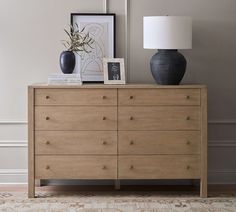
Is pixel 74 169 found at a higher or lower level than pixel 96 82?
lower

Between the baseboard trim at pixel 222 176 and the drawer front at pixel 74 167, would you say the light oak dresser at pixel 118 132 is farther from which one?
the baseboard trim at pixel 222 176

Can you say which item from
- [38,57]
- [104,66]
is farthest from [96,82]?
[38,57]

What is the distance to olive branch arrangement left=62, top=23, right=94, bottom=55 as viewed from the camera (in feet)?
14.8

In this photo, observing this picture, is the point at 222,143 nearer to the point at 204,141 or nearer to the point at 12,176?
the point at 204,141

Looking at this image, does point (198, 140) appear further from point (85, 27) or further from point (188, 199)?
point (85, 27)

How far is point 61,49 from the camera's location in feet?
15.3

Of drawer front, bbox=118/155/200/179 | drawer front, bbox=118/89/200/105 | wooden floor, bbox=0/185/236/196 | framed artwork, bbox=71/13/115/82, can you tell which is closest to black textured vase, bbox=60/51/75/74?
framed artwork, bbox=71/13/115/82

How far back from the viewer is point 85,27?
4.61 metres

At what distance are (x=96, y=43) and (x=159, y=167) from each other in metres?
1.18

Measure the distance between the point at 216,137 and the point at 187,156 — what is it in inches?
23.6

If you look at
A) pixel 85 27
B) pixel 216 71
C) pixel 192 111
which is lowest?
pixel 192 111

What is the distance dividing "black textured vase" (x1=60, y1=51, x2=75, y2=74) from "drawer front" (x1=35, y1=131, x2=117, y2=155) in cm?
54

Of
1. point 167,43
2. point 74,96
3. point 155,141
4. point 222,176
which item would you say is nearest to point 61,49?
point 74,96

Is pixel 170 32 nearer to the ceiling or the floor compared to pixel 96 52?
nearer to the ceiling
